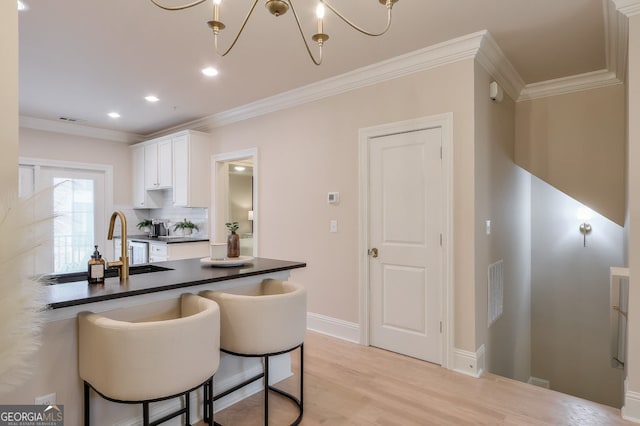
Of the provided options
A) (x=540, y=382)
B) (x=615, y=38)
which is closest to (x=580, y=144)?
(x=615, y=38)

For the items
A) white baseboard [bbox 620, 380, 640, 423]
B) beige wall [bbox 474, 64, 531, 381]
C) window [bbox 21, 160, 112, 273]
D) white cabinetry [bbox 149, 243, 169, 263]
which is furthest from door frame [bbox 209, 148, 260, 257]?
white baseboard [bbox 620, 380, 640, 423]

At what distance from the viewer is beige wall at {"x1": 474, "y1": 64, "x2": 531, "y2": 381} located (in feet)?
9.83

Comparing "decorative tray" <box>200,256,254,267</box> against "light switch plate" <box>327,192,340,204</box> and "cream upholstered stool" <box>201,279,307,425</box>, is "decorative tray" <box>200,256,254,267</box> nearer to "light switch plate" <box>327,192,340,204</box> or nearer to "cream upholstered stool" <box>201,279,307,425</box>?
"cream upholstered stool" <box>201,279,307,425</box>

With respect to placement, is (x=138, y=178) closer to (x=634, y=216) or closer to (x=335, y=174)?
(x=335, y=174)

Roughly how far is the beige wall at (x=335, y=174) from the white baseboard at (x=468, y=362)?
0.06 meters

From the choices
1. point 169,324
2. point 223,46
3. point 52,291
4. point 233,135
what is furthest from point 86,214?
point 169,324

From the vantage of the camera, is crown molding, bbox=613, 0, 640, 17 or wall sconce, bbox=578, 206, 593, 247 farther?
wall sconce, bbox=578, 206, 593, 247

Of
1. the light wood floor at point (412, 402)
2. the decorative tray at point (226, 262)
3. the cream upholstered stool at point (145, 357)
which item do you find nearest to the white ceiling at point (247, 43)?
the decorative tray at point (226, 262)

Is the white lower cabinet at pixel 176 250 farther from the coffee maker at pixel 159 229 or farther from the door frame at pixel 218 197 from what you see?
the coffee maker at pixel 159 229

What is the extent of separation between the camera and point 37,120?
511 centimetres

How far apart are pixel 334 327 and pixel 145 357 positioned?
2.45 metres

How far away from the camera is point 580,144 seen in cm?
370

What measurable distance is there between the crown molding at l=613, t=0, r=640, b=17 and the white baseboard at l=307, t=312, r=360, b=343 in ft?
10.2

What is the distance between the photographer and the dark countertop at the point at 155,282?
1.63m
